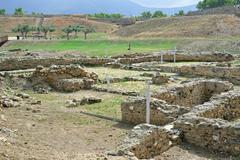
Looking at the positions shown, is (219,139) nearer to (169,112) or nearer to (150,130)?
(150,130)

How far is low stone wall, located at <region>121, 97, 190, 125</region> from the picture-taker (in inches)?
656

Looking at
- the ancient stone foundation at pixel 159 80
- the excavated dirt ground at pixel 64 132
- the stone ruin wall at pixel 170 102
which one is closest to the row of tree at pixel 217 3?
the ancient stone foundation at pixel 159 80

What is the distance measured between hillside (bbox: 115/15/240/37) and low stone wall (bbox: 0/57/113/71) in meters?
40.2

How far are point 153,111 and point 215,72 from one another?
13.7m

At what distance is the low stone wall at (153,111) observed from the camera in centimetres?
1667

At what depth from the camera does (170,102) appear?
1908 cm

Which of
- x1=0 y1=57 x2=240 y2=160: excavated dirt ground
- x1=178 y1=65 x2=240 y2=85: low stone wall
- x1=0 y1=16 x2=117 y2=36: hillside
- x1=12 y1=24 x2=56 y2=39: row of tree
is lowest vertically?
x1=0 y1=57 x2=240 y2=160: excavated dirt ground

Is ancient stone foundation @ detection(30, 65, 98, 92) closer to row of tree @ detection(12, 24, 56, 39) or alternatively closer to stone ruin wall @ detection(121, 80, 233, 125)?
stone ruin wall @ detection(121, 80, 233, 125)

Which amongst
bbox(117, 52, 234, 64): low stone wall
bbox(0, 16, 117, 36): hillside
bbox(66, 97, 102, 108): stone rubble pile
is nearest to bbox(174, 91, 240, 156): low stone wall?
bbox(66, 97, 102, 108): stone rubble pile

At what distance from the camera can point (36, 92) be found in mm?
25031

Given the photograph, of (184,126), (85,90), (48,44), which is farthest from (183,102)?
(48,44)

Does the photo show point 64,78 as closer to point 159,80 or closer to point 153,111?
point 159,80

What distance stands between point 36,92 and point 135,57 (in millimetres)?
16415

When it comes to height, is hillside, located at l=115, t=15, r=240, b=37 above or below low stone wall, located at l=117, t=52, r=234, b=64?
above
